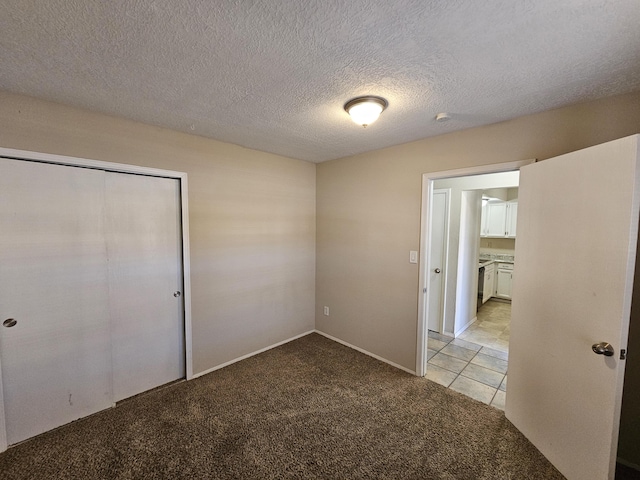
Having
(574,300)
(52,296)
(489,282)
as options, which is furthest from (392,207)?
(489,282)

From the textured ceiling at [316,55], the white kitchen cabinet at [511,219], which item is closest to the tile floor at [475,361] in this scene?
the white kitchen cabinet at [511,219]

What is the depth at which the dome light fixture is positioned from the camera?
1.77m

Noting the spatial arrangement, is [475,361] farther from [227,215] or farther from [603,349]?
[227,215]

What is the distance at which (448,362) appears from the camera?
3.02 m

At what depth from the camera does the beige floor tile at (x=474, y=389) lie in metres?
2.40

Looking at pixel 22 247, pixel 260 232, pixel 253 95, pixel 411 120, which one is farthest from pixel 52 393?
pixel 411 120

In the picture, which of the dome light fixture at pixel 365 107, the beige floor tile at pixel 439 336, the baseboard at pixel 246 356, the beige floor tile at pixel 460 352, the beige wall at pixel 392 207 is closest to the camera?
the dome light fixture at pixel 365 107

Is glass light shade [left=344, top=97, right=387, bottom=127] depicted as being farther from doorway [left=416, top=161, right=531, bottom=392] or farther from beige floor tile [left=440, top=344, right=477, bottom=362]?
beige floor tile [left=440, top=344, right=477, bottom=362]

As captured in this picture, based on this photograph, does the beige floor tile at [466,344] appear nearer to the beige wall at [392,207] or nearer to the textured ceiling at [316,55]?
the beige wall at [392,207]

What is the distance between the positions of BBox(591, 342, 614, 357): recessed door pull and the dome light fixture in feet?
6.19

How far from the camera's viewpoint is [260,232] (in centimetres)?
315

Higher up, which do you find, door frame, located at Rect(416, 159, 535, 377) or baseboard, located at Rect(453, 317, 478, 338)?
door frame, located at Rect(416, 159, 535, 377)

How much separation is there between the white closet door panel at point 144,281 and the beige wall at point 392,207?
73.3 inches

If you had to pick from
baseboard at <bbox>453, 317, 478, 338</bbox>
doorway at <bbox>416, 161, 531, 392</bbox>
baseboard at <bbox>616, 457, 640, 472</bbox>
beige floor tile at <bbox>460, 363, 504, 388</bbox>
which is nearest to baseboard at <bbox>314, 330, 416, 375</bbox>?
doorway at <bbox>416, 161, 531, 392</bbox>
